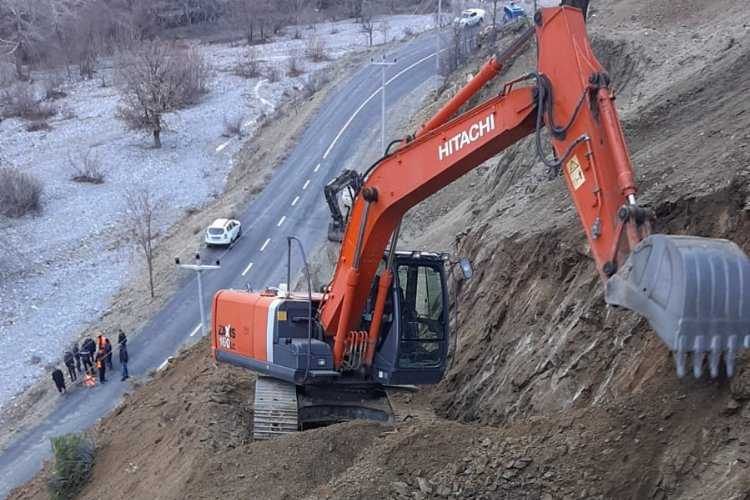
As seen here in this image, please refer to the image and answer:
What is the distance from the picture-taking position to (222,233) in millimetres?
29031

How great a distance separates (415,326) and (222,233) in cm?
1915

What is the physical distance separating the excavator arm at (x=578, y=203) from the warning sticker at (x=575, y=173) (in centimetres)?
2

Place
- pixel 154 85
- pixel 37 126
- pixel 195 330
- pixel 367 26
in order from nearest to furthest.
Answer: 1. pixel 195 330
2. pixel 154 85
3. pixel 37 126
4. pixel 367 26

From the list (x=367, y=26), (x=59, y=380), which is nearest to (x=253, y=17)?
(x=367, y=26)

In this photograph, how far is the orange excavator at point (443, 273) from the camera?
622 cm

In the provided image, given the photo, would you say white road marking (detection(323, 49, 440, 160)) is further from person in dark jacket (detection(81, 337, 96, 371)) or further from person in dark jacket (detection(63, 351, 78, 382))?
person in dark jacket (detection(63, 351, 78, 382))

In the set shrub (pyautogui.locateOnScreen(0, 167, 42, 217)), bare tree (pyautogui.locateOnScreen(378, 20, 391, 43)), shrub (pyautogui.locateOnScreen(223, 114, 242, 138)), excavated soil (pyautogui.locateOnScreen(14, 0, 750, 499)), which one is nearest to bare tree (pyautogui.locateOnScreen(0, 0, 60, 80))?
shrub (pyautogui.locateOnScreen(223, 114, 242, 138))

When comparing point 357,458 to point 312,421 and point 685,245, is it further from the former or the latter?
point 685,245

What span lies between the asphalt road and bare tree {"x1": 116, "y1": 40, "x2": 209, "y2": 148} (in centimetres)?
905

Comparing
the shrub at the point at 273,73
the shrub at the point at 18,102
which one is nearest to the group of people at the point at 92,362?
the shrub at the point at 18,102

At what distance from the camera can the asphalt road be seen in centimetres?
1959

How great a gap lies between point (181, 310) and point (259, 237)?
537 centimetres

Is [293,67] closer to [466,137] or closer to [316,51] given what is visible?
[316,51]

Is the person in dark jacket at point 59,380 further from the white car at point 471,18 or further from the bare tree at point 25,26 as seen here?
the bare tree at point 25,26
